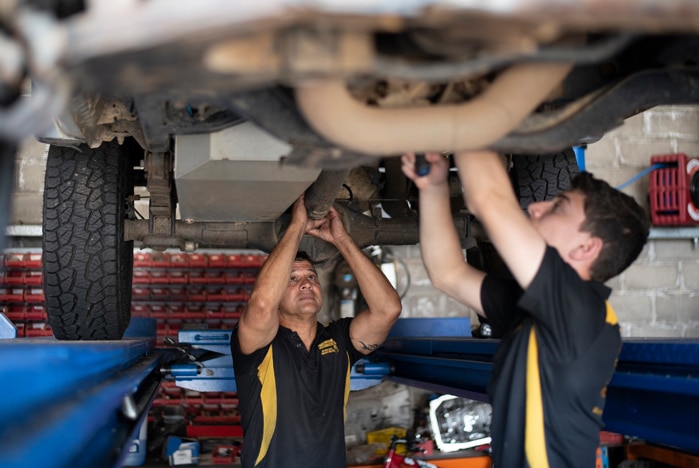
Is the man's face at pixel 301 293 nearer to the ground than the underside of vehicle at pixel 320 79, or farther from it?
nearer to the ground

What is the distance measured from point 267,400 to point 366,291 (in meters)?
0.55

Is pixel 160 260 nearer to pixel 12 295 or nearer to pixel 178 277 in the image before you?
pixel 178 277

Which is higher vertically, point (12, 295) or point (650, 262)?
point (650, 262)

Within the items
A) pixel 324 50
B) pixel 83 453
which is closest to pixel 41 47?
pixel 324 50

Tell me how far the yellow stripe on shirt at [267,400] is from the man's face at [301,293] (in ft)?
0.81

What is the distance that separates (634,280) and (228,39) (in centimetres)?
531

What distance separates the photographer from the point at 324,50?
0.86 metres

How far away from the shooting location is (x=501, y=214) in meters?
1.32

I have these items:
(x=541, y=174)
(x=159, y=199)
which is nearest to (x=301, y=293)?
(x=159, y=199)

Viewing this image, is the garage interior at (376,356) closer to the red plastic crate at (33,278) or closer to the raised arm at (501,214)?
the red plastic crate at (33,278)

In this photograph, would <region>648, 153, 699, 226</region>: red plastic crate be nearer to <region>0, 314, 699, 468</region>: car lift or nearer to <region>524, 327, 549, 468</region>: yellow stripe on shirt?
<region>0, 314, 699, 468</region>: car lift

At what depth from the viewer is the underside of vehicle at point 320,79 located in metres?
0.77

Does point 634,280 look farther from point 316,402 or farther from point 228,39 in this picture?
point 228,39

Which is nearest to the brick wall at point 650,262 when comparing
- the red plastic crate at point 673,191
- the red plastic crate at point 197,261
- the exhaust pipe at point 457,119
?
the red plastic crate at point 673,191
